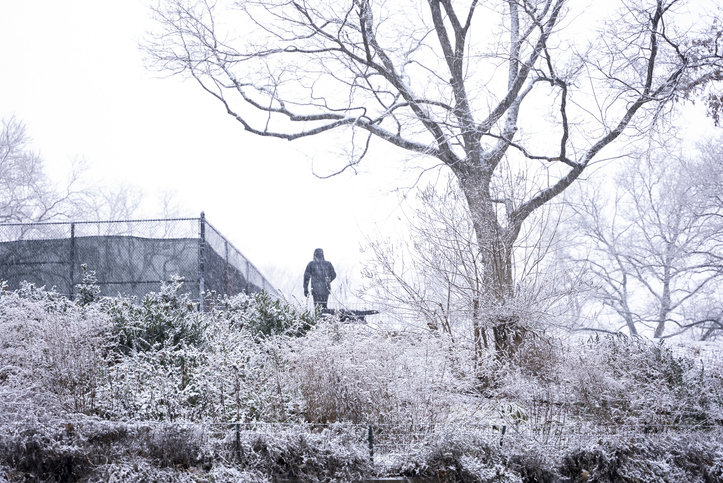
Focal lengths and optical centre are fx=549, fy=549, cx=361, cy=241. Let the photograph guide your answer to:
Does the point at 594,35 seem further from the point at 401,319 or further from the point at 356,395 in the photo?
the point at 356,395

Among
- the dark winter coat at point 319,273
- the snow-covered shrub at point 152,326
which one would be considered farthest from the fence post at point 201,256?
the snow-covered shrub at point 152,326

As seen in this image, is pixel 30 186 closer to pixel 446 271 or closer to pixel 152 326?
pixel 152 326

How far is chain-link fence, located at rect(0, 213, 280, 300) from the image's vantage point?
446 inches

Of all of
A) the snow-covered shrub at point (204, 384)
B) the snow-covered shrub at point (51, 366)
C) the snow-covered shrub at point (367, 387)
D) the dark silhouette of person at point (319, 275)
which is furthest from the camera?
the dark silhouette of person at point (319, 275)

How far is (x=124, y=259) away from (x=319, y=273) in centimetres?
418

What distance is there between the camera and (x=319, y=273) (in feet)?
39.0

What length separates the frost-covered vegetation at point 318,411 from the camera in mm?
4480

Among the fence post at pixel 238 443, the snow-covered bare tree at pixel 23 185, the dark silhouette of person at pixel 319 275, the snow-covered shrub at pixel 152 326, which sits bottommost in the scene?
the fence post at pixel 238 443

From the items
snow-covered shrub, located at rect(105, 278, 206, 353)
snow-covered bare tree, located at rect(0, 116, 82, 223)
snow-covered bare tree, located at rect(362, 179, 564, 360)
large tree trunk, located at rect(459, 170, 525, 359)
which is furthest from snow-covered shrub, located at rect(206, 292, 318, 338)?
snow-covered bare tree, located at rect(0, 116, 82, 223)

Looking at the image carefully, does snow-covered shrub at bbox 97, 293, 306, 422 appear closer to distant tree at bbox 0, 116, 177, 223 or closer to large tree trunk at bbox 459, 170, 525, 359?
large tree trunk at bbox 459, 170, 525, 359

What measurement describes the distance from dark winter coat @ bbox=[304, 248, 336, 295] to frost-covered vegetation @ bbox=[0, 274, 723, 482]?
17.7ft

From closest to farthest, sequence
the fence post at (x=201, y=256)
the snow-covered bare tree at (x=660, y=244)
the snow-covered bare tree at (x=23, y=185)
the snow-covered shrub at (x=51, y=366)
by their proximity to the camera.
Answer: the snow-covered shrub at (x=51, y=366) < the fence post at (x=201, y=256) < the snow-covered bare tree at (x=660, y=244) < the snow-covered bare tree at (x=23, y=185)

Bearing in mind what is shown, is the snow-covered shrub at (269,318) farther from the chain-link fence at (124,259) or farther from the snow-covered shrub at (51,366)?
the chain-link fence at (124,259)

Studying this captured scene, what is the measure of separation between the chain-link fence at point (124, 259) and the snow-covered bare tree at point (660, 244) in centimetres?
1316
